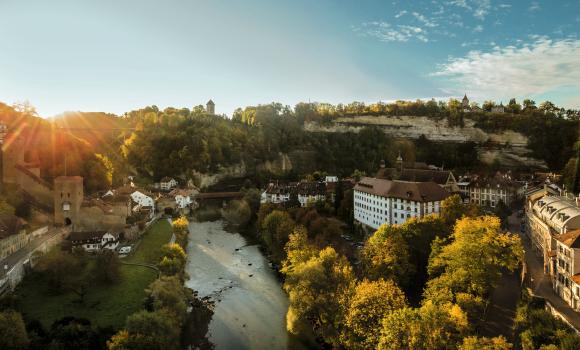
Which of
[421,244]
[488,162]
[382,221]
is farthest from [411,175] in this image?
[488,162]

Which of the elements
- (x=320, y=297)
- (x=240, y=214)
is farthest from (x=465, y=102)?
(x=320, y=297)

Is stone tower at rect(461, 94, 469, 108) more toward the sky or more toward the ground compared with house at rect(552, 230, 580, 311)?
more toward the sky

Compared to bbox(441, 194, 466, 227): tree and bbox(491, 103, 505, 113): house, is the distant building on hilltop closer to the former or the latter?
bbox(491, 103, 505, 113): house

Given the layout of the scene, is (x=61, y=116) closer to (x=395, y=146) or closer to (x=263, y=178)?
(x=263, y=178)

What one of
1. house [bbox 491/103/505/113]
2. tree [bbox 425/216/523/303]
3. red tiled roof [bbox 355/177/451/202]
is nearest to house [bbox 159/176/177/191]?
red tiled roof [bbox 355/177/451/202]

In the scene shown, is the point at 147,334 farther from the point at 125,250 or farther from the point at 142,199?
the point at 142,199

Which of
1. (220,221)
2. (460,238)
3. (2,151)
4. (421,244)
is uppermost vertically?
(2,151)
